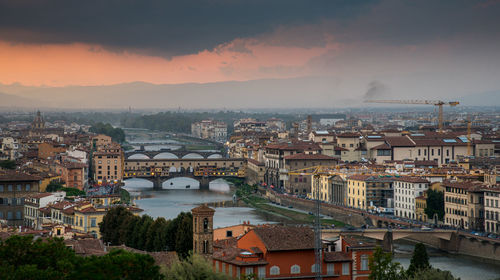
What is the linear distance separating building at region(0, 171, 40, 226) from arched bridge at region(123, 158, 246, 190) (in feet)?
86.9

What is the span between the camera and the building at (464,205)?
31672 mm

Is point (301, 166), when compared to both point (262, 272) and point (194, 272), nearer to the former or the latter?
point (262, 272)

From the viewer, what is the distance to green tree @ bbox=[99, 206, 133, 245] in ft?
81.3

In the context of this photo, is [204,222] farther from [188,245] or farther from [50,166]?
[50,166]

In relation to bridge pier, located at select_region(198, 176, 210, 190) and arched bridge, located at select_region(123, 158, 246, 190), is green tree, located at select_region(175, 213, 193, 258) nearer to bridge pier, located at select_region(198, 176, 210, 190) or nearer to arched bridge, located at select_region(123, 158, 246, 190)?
arched bridge, located at select_region(123, 158, 246, 190)

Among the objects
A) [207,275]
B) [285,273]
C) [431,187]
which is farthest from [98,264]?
[431,187]

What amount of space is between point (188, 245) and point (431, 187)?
629 inches

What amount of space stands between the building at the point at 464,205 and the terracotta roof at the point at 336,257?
1461cm

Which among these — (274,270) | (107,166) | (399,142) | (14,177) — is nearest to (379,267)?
(274,270)

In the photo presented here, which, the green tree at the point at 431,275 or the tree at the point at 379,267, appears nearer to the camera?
the tree at the point at 379,267

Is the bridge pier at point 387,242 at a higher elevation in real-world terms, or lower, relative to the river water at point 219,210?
higher

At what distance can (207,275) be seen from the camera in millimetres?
15375

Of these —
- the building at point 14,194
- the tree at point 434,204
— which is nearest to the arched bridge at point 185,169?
the tree at point 434,204

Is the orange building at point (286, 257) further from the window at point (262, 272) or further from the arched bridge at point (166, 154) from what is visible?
the arched bridge at point (166, 154)
